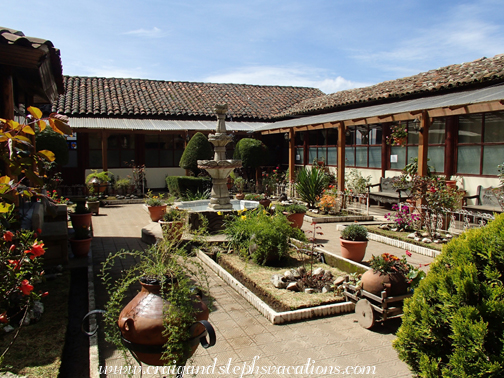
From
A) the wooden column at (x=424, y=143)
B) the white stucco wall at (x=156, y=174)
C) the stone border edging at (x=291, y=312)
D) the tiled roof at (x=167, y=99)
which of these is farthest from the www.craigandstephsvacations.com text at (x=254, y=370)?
the white stucco wall at (x=156, y=174)

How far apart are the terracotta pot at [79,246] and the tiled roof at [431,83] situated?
962cm

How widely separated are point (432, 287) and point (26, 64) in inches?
197

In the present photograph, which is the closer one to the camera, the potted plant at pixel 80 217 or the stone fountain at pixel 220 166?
the potted plant at pixel 80 217

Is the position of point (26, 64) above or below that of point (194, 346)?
above

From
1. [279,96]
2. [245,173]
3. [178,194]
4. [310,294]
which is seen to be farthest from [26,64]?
[279,96]

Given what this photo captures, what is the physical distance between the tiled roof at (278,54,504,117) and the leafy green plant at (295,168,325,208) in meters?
3.55

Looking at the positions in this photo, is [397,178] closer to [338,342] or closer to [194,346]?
[338,342]

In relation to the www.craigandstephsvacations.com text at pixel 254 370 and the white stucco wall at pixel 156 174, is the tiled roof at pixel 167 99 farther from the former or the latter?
the www.craigandstephsvacations.com text at pixel 254 370

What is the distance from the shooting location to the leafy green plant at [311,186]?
1238cm

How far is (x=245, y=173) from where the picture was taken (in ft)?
61.4

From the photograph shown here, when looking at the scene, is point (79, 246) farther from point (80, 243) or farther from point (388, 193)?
point (388, 193)

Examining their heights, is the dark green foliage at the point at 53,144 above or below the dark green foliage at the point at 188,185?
above

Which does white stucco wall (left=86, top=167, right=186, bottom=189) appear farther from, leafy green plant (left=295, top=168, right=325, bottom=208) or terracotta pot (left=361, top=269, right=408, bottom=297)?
terracotta pot (left=361, top=269, right=408, bottom=297)

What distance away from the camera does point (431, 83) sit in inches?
468
